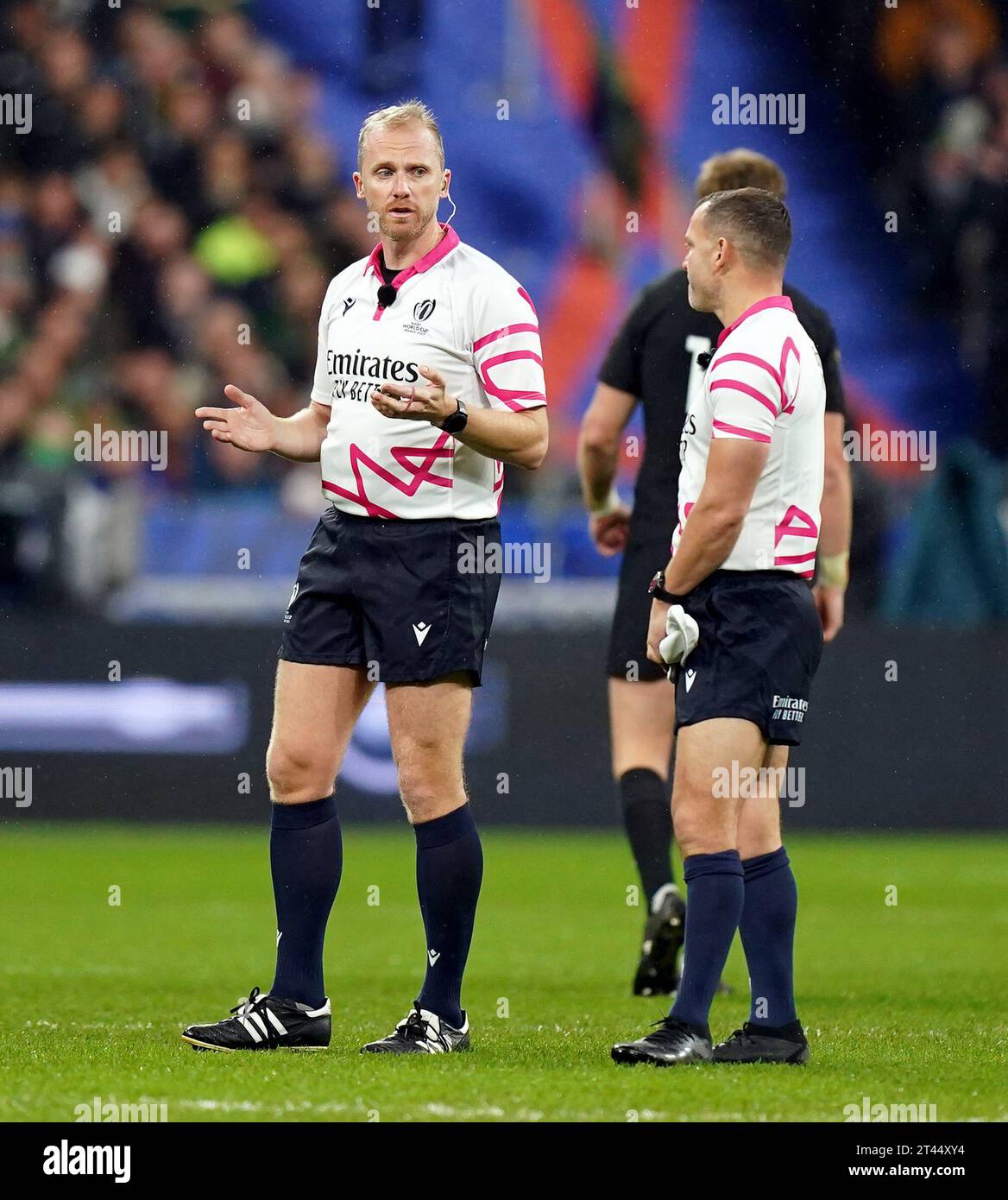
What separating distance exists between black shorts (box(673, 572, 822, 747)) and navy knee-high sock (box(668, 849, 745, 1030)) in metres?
0.32

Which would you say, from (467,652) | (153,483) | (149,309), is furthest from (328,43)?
(467,652)

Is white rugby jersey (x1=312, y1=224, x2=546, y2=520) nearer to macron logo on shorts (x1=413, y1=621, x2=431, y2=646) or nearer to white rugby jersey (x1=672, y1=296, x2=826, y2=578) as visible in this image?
macron logo on shorts (x1=413, y1=621, x2=431, y2=646)

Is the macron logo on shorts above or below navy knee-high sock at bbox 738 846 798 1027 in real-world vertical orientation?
above

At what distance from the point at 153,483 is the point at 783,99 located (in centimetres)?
565

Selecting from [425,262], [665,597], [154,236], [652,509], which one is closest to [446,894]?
[665,597]

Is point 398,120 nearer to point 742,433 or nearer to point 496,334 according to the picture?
point 496,334

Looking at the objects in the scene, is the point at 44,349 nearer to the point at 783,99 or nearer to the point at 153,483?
the point at 153,483

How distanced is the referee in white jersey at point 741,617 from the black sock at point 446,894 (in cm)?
51

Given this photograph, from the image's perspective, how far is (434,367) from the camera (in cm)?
493

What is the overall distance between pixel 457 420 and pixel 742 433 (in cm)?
64

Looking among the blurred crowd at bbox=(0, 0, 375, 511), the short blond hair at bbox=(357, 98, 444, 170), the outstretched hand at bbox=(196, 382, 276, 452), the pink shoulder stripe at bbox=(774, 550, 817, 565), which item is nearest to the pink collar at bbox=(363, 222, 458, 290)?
the short blond hair at bbox=(357, 98, 444, 170)

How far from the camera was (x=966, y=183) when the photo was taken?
13.7 meters

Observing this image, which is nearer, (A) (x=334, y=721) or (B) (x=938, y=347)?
(A) (x=334, y=721)

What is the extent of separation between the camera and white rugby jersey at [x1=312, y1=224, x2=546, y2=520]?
4.97 metres
